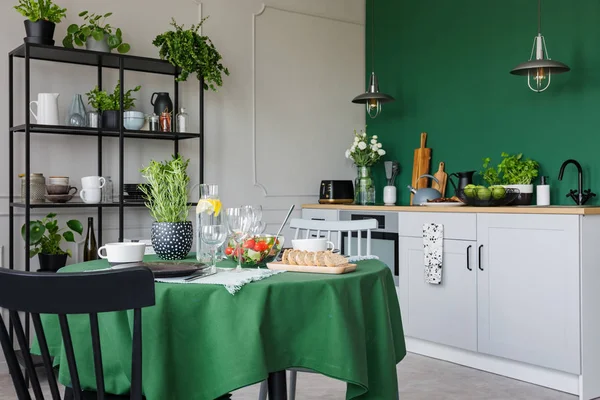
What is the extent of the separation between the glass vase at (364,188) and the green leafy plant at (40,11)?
2.52 metres

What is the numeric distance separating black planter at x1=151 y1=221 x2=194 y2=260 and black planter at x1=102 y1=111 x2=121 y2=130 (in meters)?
1.84

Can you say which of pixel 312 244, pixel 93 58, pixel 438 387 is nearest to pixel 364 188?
pixel 438 387

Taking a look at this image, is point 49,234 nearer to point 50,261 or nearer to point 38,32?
point 50,261

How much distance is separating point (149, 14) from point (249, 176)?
1398mm

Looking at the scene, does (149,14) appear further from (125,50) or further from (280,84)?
(280,84)

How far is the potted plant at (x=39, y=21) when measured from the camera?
144 inches

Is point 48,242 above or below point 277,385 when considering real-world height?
above

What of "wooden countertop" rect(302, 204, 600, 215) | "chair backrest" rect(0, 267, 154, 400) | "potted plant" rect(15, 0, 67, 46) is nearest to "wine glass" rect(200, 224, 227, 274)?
"chair backrest" rect(0, 267, 154, 400)

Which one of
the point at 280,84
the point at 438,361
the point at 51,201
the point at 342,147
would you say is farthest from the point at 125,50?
the point at 438,361

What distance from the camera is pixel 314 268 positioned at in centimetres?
202

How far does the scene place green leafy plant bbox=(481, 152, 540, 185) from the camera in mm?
4090

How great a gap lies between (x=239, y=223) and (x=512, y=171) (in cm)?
251

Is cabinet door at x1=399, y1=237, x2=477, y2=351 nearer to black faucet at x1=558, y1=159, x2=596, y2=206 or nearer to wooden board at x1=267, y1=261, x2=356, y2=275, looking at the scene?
black faucet at x1=558, y1=159, x2=596, y2=206

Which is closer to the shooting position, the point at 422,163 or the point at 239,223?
the point at 239,223
